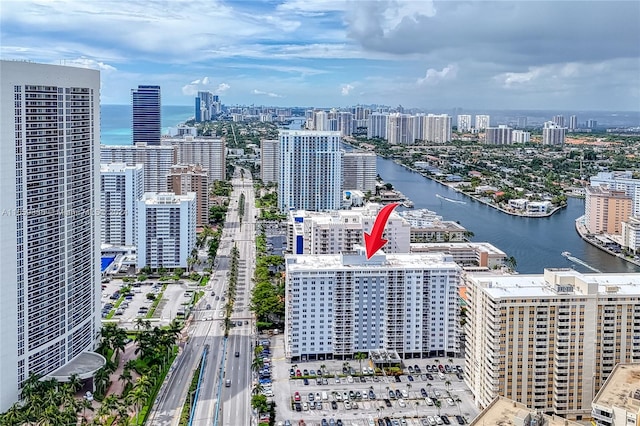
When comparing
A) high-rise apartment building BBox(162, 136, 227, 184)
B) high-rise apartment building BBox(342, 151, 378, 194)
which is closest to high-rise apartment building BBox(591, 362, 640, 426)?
high-rise apartment building BBox(342, 151, 378, 194)


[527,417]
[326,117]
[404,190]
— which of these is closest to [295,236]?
[527,417]

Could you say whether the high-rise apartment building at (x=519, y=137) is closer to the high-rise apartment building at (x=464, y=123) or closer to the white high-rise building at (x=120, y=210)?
the high-rise apartment building at (x=464, y=123)

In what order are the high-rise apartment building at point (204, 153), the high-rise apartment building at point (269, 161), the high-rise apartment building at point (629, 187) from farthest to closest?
1. the high-rise apartment building at point (269, 161)
2. the high-rise apartment building at point (204, 153)
3. the high-rise apartment building at point (629, 187)

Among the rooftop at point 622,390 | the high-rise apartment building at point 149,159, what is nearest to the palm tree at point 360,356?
the rooftop at point 622,390

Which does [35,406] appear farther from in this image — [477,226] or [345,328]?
[477,226]

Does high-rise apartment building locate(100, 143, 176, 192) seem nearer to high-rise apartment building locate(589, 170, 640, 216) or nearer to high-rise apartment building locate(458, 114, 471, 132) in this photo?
high-rise apartment building locate(589, 170, 640, 216)

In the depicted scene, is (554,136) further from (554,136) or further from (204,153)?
(204,153)

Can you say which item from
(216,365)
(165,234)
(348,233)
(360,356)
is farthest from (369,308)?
(165,234)
